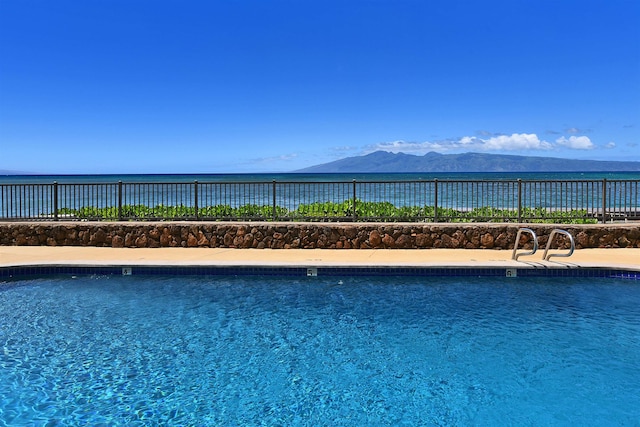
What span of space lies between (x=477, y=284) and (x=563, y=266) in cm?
148

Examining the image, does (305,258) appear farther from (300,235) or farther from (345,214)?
(345,214)

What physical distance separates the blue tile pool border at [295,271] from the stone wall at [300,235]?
246 cm

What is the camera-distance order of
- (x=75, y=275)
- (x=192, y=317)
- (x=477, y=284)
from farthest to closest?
(x=75, y=275) → (x=477, y=284) → (x=192, y=317)

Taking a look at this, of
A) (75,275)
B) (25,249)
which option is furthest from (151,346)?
(25,249)

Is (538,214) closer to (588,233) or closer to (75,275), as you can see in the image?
(588,233)

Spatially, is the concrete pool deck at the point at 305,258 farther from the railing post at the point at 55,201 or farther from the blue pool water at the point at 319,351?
the railing post at the point at 55,201

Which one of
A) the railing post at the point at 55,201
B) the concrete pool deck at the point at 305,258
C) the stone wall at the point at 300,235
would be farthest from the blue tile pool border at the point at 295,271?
the railing post at the point at 55,201

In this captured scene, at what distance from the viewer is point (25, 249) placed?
10758mm

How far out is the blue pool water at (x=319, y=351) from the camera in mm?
4157

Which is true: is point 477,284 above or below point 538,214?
below

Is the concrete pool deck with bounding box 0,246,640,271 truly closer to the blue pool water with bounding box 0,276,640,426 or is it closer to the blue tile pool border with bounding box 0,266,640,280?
the blue tile pool border with bounding box 0,266,640,280

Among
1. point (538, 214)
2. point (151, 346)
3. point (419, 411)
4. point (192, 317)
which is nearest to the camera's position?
point (419, 411)

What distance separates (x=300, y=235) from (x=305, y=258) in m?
1.59

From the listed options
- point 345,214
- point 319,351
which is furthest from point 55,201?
point 319,351
